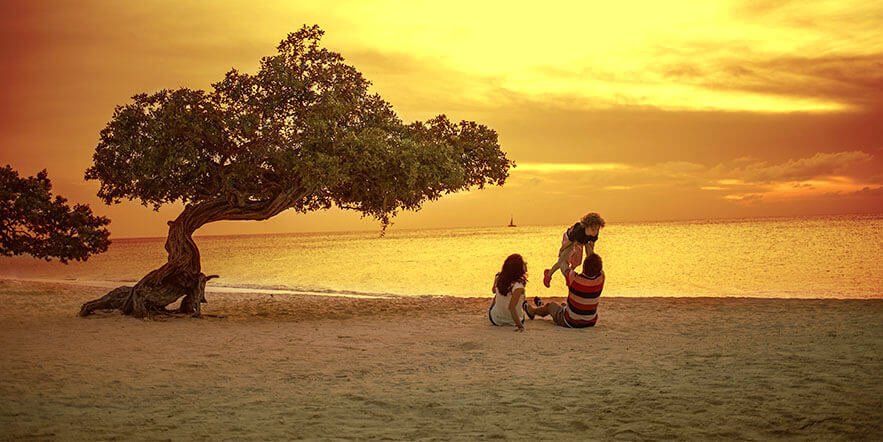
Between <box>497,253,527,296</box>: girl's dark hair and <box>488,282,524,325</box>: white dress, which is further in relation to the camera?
<box>488,282,524,325</box>: white dress

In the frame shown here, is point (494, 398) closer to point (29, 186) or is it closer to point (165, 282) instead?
point (165, 282)

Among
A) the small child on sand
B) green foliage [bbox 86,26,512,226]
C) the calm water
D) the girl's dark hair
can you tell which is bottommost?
the calm water

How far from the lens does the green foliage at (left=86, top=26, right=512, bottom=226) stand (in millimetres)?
16734

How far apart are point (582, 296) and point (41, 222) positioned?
1216 centimetres

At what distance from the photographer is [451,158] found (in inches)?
701

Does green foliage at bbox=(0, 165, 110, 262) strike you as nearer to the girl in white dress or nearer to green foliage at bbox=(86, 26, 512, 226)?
green foliage at bbox=(86, 26, 512, 226)

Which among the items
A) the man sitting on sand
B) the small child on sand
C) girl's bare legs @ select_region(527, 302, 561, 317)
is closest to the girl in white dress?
the small child on sand

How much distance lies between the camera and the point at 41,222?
17.5 meters

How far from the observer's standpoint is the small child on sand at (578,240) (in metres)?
15.2

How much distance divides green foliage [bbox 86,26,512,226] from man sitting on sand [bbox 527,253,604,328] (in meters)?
4.05

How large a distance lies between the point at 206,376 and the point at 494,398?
431cm

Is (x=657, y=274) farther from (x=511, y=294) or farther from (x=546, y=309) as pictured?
(x=511, y=294)

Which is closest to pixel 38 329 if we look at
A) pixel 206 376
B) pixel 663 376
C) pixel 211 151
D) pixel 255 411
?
pixel 211 151

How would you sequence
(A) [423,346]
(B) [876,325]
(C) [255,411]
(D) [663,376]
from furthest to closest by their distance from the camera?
(B) [876,325]
(A) [423,346]
(D) [663,376]
(C) [255,411]
